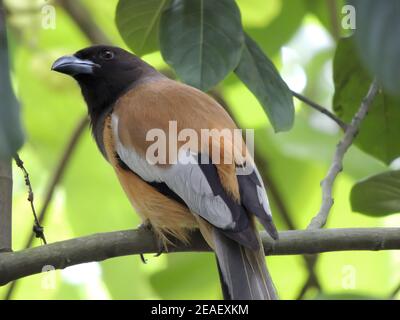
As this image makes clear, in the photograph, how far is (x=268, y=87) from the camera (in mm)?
3652

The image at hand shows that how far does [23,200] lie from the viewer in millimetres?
5738

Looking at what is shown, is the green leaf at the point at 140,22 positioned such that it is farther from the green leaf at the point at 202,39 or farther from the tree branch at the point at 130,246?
the tree branch at the point at 130,246

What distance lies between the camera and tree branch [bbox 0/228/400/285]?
3021 mm

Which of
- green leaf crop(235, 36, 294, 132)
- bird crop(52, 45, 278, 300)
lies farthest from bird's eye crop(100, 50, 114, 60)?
green leaf crop(235, 36, 294, 132)

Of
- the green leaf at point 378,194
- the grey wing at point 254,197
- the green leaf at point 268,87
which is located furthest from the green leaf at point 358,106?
the grey wing at point 254,197

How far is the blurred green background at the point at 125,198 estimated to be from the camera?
492 cm

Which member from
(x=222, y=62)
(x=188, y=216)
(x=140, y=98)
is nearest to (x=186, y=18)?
(x=222, y=62)

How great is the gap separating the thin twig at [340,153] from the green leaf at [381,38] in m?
1.51

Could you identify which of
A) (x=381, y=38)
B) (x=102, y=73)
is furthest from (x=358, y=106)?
(x=381, y=38)

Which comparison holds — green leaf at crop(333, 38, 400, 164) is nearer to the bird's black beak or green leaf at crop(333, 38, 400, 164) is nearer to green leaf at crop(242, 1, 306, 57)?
green leaf at crop(242, 1, 306, 57)

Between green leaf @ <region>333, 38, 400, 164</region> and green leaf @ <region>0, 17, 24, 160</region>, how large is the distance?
2.36 m

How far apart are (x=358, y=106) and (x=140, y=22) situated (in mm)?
1123

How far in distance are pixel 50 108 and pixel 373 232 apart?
3401 millimetres
